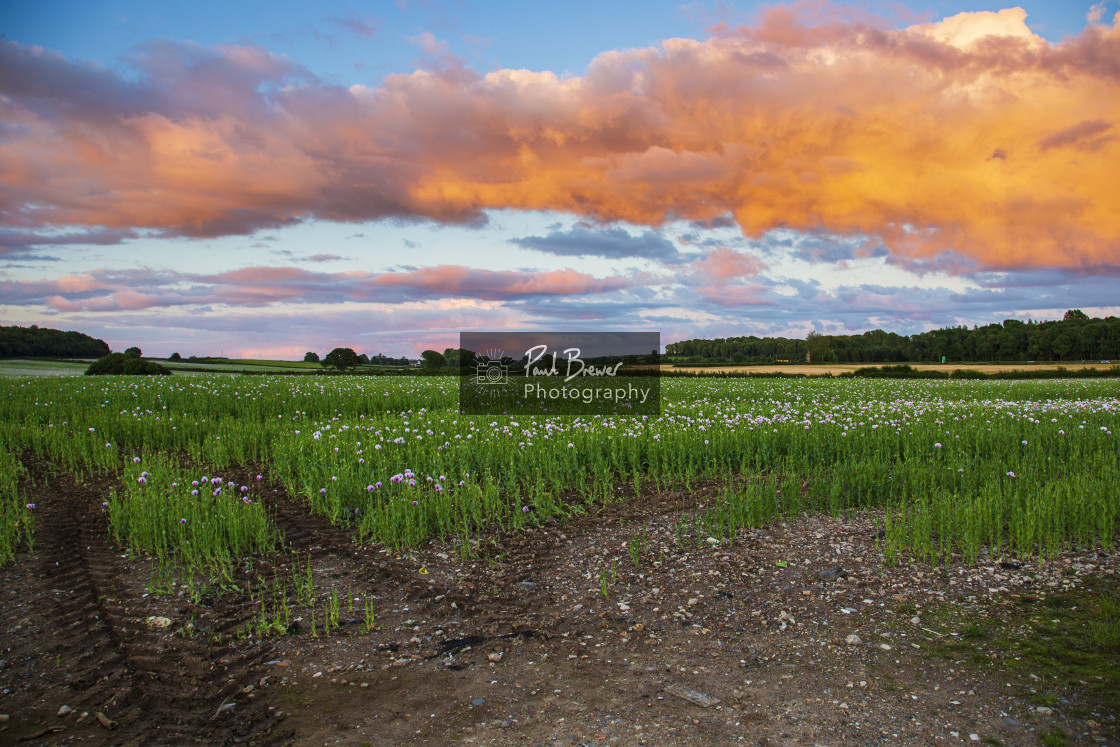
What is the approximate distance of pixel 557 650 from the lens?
4.70 metres

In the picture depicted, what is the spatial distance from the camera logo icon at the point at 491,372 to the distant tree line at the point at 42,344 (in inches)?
2364

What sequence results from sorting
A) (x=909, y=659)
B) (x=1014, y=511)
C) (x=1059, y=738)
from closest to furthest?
(x=1059, y=738) < (x=909, y=659) < (x=1014, y=511)

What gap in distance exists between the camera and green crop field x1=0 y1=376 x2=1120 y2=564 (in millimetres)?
6949

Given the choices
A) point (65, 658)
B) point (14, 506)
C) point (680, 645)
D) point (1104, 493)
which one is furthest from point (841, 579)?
point (14, 506)

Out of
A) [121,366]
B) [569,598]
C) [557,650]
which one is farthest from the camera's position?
[121,366]

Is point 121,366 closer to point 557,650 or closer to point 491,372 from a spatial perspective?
point 491,372

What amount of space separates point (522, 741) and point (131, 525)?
6.31m

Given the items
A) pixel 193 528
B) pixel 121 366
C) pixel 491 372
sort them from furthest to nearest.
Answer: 1. pixel 121 366
2. pixel 491 372
3. pixel 193 528

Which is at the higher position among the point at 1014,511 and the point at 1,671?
the point at 1014,511

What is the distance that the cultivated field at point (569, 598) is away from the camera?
3773 millimetres

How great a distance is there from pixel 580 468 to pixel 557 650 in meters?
5.28

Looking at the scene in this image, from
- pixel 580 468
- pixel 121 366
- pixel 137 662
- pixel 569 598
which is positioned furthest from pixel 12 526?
pixel 121 366

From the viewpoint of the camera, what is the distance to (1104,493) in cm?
750

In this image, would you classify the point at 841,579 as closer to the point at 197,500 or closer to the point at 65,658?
the point at 65,658
